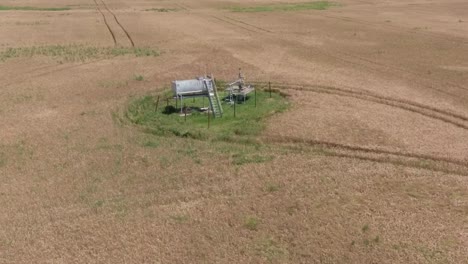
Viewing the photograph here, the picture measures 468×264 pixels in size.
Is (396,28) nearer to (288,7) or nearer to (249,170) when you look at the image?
(288,7)

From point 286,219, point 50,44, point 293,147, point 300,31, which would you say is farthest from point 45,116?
point 300,31

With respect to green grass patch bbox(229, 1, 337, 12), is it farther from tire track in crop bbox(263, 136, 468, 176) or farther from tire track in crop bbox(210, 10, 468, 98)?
tire track in crop bbox(263, 136, 468, 176)

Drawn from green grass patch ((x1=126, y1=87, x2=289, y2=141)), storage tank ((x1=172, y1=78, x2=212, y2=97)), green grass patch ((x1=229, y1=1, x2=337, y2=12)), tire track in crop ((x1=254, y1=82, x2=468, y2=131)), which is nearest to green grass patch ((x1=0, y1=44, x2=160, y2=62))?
green grass patch ((x1=126, y1=87, x2=289, y2=141))

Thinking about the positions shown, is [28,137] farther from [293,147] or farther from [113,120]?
[293,147]

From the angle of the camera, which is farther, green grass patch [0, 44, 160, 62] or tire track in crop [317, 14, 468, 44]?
tire track in crop [317, 14, 468, 44]

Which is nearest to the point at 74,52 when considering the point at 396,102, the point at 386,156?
the point at 396,102

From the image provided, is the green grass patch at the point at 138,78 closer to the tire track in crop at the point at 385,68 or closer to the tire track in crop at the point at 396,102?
the tire track in crop at the point at 396,102
